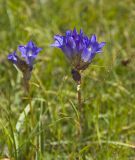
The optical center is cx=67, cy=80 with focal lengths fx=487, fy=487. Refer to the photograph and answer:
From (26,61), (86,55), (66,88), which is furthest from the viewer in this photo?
(66,88)

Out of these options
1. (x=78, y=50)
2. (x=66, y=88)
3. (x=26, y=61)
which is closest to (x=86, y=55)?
(x=78, y=50)

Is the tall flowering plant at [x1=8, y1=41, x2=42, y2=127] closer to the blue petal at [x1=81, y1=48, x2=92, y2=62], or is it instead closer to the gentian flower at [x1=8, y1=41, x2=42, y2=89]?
the gentian flower at [x1=8, y1=41, x2=42, y2=89]

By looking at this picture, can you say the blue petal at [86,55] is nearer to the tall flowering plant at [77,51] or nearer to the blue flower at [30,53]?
the tall flowering plant at [77,51]

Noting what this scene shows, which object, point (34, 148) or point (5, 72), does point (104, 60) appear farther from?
point (34, 148)

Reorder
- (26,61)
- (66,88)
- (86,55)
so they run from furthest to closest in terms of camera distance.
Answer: (66,88) → (26,61) → (86,55)

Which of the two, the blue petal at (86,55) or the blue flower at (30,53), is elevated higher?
the blue flower at (30,53)

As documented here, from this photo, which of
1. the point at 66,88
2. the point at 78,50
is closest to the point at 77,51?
the point at 78,50

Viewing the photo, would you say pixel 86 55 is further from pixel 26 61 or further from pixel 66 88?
pixel 66 88

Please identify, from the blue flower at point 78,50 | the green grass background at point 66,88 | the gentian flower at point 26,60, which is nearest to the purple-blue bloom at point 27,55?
the gentian flower at point 26,60

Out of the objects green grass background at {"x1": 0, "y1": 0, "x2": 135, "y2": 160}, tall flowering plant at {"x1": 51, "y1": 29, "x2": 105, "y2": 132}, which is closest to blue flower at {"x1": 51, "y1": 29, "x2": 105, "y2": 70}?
tall flowering plant at {"x1": 51, "y1": 29, "x2": 105, "y2": 132}

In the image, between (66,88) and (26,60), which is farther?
(66,88)
